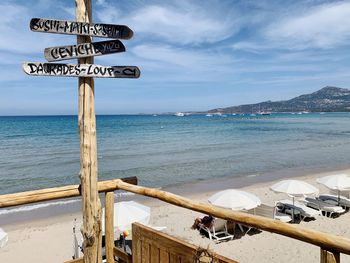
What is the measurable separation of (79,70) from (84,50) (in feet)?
0.56

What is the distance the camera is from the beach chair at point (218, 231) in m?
8.87

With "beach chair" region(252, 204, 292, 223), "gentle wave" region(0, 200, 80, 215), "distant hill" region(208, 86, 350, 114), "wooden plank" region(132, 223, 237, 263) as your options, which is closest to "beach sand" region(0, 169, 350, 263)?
"beach chair" region(252, 204, 292, 223)

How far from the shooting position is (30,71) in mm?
2545

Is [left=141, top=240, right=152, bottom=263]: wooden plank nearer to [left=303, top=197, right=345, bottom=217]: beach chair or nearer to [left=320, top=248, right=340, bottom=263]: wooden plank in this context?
[left=320, top=248, right=340, bottom=263]: wooden plank

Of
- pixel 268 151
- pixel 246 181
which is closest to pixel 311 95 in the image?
pixel 268 151

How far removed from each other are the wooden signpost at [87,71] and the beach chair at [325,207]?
9723 mm

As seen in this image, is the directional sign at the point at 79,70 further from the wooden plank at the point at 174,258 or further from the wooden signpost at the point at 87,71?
the wooden plank at the point at 174,258

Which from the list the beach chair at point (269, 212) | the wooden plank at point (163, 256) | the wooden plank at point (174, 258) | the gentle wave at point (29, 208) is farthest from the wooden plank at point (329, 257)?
the gentle wave at point (29, 208)

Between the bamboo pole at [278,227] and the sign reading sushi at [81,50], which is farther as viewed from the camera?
the sign reading sushi at [81,50]

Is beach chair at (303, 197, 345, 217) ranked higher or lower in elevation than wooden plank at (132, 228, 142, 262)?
lower

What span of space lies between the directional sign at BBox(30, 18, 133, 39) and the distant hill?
179 m

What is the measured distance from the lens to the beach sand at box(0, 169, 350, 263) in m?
7.71

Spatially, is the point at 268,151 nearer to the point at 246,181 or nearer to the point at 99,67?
the point at 246,181

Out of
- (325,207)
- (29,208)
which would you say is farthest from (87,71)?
(29,208)
